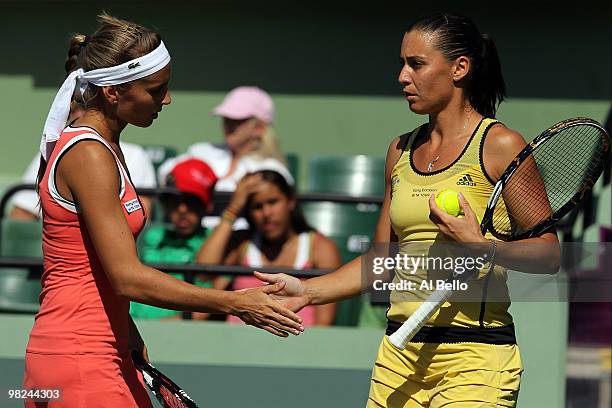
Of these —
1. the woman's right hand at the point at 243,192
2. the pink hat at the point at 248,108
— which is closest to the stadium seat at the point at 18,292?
the woman's right hand at the point at 243,192

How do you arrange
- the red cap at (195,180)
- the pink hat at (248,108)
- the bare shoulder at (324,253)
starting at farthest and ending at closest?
the pink hat at (248,108)
the red cap at (195,180)
the bare shoulder at (324,253)

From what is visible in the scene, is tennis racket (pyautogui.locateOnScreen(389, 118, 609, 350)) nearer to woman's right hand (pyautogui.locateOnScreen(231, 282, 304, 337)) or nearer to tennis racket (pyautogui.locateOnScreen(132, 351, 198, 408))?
woman's right hand (pyautogui.locateOnScreen(231, 282, 304, 337))

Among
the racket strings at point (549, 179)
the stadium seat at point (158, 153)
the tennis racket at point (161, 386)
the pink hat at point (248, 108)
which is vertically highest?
the pink hat at point (248, 108)

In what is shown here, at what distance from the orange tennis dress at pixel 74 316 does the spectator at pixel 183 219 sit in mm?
2678

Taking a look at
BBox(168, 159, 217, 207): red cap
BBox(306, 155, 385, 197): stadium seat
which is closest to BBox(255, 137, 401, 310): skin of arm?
BBox(168, 159, 217, 207): red cap

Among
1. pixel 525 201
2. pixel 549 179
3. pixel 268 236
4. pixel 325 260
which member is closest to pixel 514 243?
pixel 525 201

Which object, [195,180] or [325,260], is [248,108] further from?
[325,260]

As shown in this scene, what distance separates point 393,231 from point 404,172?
0.23m

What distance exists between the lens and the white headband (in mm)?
3309

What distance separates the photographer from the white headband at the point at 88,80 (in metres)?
3.31

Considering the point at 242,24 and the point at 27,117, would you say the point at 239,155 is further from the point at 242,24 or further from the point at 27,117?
the point at 27,117

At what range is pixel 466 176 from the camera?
135 inches

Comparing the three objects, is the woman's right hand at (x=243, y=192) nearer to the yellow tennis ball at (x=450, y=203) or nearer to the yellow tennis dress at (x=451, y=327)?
the yellow tennis dress at (x=451, y=327)

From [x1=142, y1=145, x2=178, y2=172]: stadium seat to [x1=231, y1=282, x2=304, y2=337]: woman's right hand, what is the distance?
14.8 ft
